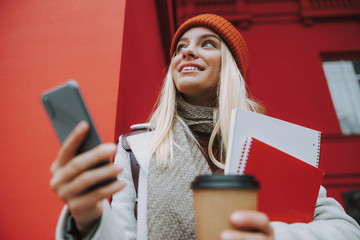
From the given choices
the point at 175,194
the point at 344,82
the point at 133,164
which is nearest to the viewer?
the point at 175,194

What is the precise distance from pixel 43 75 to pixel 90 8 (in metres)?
0.47

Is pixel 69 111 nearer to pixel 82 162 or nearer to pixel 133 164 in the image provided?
pixel 82 162

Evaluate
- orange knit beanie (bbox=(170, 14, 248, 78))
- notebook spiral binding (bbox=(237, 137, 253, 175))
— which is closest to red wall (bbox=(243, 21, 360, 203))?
orange knit beanie (bbox=(170, 14, 248, 78))

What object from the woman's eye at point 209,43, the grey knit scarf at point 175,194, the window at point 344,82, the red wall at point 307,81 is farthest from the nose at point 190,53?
the window at point 344,82

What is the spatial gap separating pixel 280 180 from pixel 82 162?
530mm

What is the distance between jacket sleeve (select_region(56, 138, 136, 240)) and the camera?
0.53 m

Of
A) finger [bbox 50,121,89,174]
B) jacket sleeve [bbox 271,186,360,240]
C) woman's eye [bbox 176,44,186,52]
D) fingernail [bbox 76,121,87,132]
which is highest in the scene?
woman's eye [bbox 176,44,186,52]

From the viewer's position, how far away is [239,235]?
38 centimetres

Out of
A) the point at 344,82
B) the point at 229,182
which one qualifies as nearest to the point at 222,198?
the point at 229,182

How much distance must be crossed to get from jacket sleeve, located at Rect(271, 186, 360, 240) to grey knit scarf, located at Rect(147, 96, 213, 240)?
293 millimetres

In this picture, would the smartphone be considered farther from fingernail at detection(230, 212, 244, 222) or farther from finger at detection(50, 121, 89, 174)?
fingernail at detection(230, 212, 244, 222)

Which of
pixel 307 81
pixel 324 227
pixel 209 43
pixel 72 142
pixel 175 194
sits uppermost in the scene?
pixel 307 81

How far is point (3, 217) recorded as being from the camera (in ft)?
3.17

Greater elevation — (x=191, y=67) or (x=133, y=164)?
(x=191, y=67)
